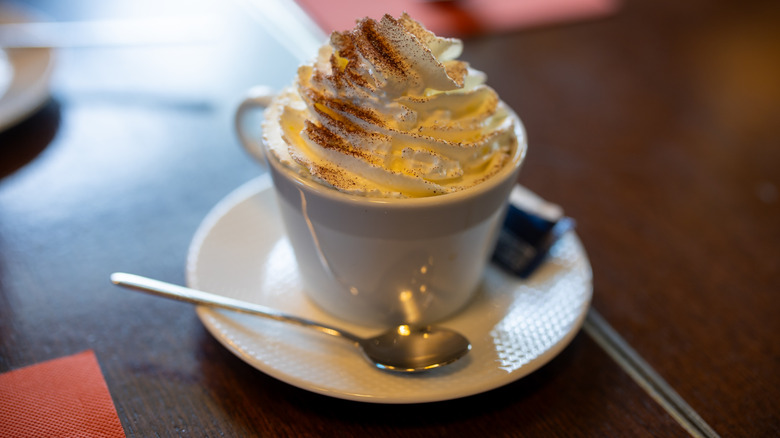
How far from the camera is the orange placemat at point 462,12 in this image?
165 cm

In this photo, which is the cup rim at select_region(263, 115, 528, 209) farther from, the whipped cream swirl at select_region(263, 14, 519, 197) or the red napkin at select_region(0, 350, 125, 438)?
the red napkin at select_region(0, 350, 125, 438)

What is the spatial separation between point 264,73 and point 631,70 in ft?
3.17

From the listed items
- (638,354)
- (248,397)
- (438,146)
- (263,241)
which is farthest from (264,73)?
(638,354)

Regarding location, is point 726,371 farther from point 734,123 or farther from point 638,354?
point 734,123

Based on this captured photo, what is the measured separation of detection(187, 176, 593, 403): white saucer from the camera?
0.69 metres

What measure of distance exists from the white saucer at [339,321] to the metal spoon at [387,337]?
13mm

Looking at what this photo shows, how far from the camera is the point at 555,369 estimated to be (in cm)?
77

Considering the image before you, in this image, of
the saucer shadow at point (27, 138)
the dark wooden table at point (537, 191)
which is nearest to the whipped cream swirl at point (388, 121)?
the dark wooden table at point (537, 191)

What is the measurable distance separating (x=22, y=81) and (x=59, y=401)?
826mm

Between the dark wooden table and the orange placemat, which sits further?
the orange placemat

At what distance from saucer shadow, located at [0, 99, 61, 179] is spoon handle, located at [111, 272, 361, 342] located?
467 millimetres

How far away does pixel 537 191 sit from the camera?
1.14 metres

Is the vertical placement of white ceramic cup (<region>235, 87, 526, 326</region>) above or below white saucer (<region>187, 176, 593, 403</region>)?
above

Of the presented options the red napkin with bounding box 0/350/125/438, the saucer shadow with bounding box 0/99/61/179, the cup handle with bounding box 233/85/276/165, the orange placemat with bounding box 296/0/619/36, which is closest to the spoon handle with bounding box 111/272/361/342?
the red napkin with bounding box 0/350/125/438
